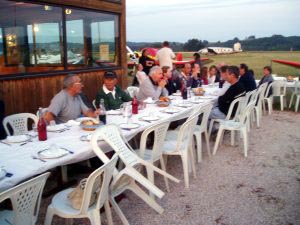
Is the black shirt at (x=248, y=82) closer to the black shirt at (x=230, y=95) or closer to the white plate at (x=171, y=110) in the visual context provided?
the black shirt at (x=230, y=95)

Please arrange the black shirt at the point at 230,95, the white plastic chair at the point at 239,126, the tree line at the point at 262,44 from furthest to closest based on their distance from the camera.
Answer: the tree line at the point at 262,44 → the black shirt at the point at 230,95 → the white plastic chair at the point at 239,126

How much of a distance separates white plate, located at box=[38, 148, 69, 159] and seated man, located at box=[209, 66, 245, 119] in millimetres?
3169

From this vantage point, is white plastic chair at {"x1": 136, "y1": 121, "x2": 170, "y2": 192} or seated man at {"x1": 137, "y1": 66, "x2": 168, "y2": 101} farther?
seated man at {"x1": 137, "y1": 66, "x2": 168, "y2": 101}

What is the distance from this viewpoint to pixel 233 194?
11.1ft

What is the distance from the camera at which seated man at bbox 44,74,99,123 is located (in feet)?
11.8

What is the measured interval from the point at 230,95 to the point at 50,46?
3303 mm

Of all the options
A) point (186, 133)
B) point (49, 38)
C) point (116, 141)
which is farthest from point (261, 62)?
point (116, 141)

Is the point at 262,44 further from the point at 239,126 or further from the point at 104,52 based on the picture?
the point at 239,126

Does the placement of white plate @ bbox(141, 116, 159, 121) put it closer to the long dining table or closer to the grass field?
the long dining table

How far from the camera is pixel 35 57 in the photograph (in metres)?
5.49

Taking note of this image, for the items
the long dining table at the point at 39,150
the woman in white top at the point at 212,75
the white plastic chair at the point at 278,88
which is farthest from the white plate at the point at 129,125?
the white plastic chair at the point at 278,88

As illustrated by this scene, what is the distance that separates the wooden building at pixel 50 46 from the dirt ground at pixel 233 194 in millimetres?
2437

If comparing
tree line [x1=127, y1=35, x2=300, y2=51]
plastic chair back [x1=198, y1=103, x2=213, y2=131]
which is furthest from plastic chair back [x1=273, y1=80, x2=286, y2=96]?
tree line [x1=127, y1=35, x2=300, y2=51]

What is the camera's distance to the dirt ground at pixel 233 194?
288cm
